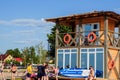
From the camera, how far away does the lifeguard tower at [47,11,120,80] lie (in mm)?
25125

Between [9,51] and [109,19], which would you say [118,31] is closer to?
[109,19]

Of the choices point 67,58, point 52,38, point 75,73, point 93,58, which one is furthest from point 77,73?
point 52,38

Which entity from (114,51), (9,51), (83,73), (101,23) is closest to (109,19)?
(101,23)

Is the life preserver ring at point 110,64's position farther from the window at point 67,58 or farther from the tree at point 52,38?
the tree at point 52,38

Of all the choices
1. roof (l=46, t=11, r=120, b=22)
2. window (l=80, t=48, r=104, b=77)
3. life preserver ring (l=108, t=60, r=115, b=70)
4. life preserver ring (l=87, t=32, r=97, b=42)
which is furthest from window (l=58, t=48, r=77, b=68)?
life preserver ring (l=108, t=60, r=115, b=70)

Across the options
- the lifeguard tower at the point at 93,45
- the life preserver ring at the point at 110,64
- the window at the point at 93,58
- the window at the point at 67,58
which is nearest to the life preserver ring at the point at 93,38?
the lifeguard tower at the point at 93,45

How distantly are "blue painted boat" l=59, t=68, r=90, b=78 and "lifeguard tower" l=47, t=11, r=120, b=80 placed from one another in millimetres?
1699

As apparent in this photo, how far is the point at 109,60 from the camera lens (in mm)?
25484

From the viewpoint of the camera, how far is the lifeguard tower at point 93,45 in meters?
25.1

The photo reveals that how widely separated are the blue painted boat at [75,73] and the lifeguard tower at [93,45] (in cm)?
170

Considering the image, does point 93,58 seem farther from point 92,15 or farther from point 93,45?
point 92,15

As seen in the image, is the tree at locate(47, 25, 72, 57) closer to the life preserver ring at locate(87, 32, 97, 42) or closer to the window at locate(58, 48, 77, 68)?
the window at locate(58, 48, 77, 68)

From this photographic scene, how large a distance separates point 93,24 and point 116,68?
431cm

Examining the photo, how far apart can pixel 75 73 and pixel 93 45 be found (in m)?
2.87
